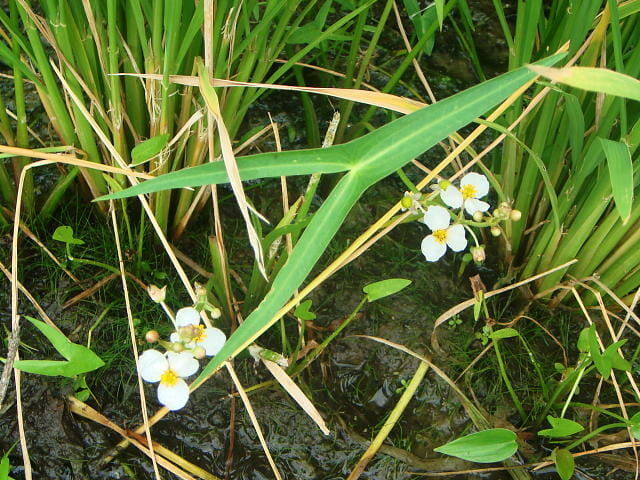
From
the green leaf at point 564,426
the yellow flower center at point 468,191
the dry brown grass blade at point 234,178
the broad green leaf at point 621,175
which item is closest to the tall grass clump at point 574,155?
the broad green leaf at point 621,175

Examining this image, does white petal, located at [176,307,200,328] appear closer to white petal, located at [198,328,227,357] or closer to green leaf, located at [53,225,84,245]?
white petal, located at [198,328,227,357]

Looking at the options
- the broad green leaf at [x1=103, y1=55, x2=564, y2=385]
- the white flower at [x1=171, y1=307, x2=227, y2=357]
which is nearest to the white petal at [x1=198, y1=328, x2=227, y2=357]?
the white flower at [x1=171, y1=307, x2=227, y2=357]

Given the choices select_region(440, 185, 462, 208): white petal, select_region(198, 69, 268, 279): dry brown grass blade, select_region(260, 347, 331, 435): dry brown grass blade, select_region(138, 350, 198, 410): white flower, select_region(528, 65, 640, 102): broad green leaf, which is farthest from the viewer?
select_region(260, 347, 331, 435): dry brown grass blade

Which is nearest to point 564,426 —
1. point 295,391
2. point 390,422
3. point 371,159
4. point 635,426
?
point 635,426

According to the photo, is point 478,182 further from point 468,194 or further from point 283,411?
point 283,411

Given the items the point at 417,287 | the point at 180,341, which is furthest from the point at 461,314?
the point at 180,341

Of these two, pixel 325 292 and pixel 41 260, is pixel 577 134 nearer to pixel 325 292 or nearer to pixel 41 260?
pixel 325 292
